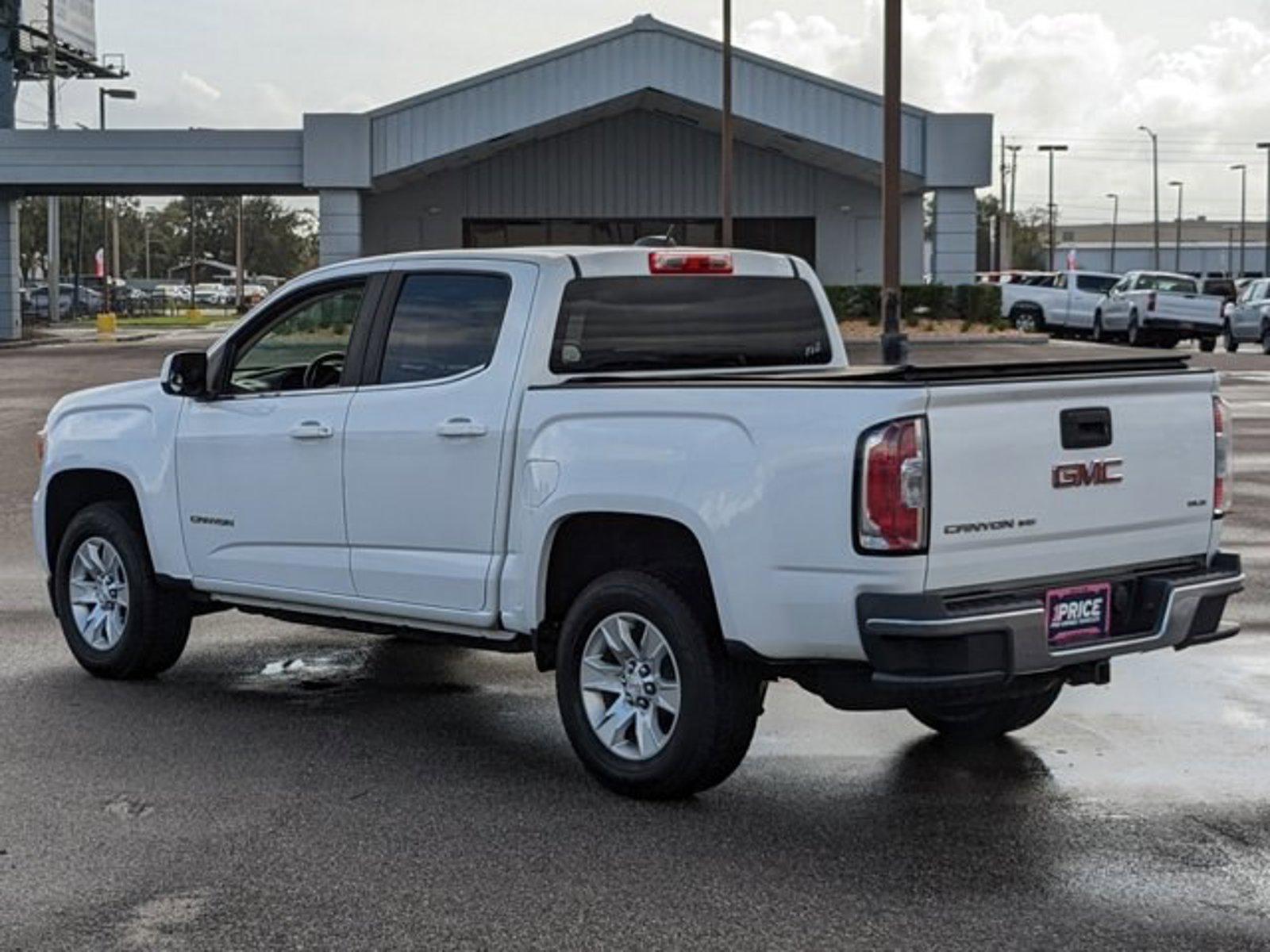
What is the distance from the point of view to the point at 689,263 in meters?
7.71

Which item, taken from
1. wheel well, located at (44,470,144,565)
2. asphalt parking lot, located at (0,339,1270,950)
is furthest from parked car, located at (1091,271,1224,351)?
wheel well, located at (44,470,144,565)

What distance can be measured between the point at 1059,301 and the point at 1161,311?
15.8 ft

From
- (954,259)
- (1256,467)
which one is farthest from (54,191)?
(1256,467)

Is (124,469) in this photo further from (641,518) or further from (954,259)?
(954,259)

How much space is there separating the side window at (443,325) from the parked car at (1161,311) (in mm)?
39363

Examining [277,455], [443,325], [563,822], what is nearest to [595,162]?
[277,455]

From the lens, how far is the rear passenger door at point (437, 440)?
7.09 meters

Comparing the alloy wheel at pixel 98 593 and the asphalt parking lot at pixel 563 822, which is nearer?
the asphalt parking lot at pixel 563 822

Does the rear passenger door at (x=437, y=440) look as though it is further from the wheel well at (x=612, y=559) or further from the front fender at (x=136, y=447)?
the front fender at (x=136, y=447)

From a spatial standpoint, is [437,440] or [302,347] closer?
[437,440]

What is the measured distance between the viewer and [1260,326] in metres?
43.7

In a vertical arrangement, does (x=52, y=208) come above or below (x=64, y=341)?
above

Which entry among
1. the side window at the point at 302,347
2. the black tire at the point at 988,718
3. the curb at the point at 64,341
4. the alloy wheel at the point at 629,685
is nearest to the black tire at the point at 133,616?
the side window at the point at 302,347

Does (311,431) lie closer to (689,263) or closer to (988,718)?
(689,263)
